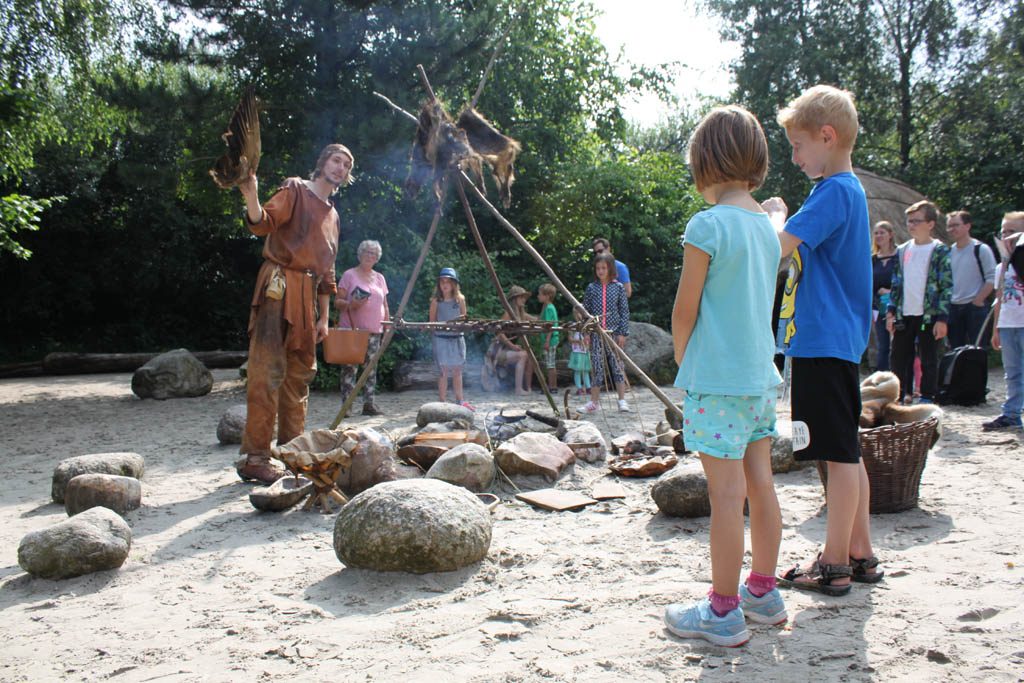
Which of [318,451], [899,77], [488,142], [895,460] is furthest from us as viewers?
[899,77]

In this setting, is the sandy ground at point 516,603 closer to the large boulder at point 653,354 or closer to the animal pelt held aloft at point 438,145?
the animal pelt held aloft at point 438,145

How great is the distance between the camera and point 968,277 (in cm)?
734

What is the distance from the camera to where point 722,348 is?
251cm

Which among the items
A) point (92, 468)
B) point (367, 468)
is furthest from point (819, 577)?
point (92, 468)

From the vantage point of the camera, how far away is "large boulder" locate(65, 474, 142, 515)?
429 centimetres

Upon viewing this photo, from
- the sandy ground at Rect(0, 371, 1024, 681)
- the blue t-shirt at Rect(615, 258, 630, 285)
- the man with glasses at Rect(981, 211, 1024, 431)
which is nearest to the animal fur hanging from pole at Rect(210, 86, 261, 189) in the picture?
the sandy ground at Rect(0, 371, 1024, 681)

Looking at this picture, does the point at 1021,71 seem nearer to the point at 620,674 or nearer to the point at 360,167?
the point at 360,167

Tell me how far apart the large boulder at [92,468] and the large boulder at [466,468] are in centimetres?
187

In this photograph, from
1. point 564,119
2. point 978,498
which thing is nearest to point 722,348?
point 978,498

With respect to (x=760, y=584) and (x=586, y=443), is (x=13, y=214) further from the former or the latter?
(x=760, y=584)

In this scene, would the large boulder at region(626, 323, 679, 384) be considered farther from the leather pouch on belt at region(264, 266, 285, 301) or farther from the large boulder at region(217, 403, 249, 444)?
the leather pouch on belt at region(264, 266, 285, 301)

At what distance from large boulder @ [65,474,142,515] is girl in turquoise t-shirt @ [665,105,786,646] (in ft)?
10.5

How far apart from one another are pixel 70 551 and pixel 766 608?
2.75 m

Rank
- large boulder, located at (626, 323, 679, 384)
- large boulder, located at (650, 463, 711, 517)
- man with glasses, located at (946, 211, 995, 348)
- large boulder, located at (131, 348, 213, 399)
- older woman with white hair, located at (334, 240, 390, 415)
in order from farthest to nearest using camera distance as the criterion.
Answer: large boulder, located at (626, 323, 679, 384) < large boulder, located at (131, 348, 213, 399) < older woman with white hair, located at (334, 240, 390, 415) < man with glasses, located at (946, 211, 995, 348) < large boulder, located at (650, 463, 711, 517)
